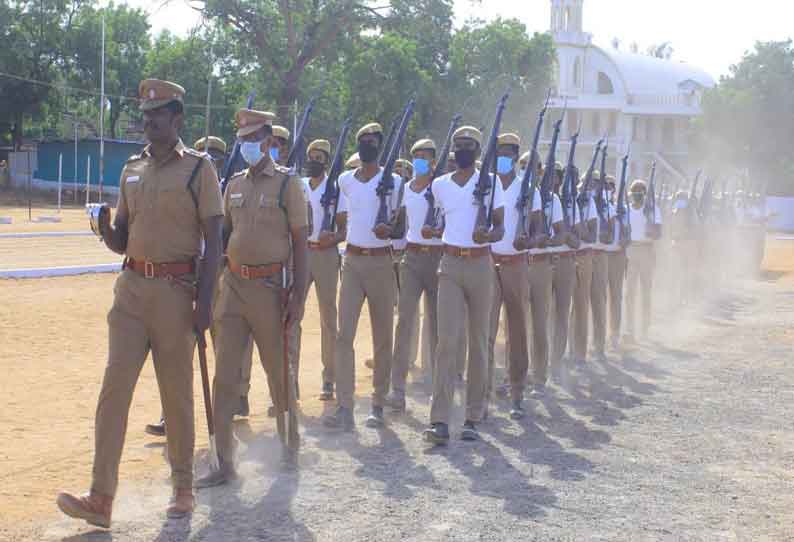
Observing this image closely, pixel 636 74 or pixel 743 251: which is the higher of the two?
pixel 636 74

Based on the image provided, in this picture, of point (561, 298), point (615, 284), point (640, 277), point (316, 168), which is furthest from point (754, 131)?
point (316, 168)

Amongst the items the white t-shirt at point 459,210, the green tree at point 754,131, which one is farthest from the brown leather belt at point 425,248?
the green tree at point 754,131

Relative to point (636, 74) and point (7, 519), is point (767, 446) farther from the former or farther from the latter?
point (636, 74)

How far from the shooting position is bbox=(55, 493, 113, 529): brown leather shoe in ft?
19.2

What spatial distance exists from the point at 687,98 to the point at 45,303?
55.4 meters

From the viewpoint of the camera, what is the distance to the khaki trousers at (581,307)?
12797mm

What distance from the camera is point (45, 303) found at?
15.6 meters

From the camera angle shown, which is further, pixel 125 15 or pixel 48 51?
pixel 125 15

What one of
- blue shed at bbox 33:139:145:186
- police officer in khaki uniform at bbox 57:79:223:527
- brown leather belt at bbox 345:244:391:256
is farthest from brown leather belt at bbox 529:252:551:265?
Answer: blue shed at bbox 33:139:145:186

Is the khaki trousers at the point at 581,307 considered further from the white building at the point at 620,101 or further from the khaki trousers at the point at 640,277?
the white building at the point at 620,101

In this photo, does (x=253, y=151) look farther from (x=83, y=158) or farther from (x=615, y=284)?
(x=83, y=158)

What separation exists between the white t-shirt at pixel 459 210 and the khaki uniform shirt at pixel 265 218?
1.65m

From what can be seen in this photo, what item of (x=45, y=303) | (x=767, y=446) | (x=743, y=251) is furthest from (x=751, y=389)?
(x=743, y=251)

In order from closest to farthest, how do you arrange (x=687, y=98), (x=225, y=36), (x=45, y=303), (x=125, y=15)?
(x=45, y=303), (x=225, y=36), (x=125, y=15), (x=687, y=98)
